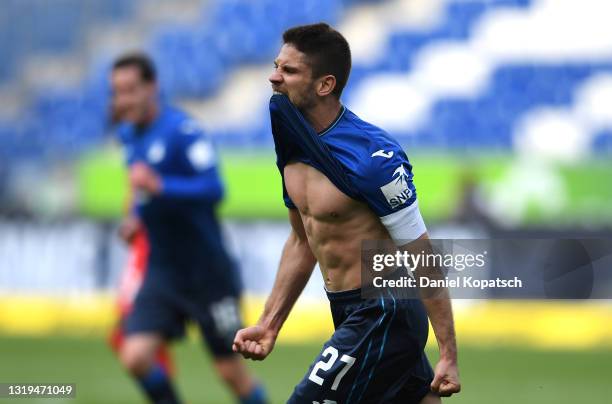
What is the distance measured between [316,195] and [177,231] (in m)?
3.63

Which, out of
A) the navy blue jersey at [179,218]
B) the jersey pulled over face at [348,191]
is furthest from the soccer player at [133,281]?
the jersey pulled over face at [348,191]

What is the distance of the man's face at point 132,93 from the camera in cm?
862

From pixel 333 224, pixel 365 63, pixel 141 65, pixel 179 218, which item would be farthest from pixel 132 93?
pixel 365 63

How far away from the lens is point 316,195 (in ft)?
17.0

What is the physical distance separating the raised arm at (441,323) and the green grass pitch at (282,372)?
4.72 metres

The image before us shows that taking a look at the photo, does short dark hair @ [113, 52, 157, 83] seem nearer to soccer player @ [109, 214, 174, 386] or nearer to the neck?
soccer player @ [109, 214, 174, 386]

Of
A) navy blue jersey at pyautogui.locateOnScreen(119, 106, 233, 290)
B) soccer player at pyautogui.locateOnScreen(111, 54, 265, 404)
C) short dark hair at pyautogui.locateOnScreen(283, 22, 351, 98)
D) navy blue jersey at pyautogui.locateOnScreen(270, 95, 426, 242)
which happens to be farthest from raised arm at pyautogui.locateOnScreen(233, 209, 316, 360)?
navy blue jersey at pyautogui.locateOnScreen(119, 106, 233, 290)

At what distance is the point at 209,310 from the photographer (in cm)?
854

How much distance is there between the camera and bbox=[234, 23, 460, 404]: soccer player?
16.5 feet

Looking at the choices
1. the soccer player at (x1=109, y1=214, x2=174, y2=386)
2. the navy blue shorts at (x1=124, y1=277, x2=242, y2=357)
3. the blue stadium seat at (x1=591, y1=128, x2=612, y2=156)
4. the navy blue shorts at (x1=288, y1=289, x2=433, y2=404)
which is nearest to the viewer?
the navy blue shorts at (x1=288, y1=289, x2=433, y2=404)

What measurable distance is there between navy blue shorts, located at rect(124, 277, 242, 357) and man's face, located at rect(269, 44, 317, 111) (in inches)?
137

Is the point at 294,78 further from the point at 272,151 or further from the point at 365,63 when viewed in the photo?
the point at 365,63

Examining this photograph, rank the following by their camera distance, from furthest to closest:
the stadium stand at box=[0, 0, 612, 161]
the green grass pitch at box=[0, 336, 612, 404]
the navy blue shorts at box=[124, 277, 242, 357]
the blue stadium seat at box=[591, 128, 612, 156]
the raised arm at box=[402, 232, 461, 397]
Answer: the stadium stand at box=[0, 0, 612, 161], the blue stadium seat at box=[591, 128, 612, 156], the green grass pitch at box=[0, 336, 612, 404], the navy blue shorts at box=[124, 277, 242, 357], the raised arm at box=[402, 232, 461, 397]

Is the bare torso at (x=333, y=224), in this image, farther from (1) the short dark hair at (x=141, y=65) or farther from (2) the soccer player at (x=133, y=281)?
(1) the short dark hair at (x=141, y=65)
